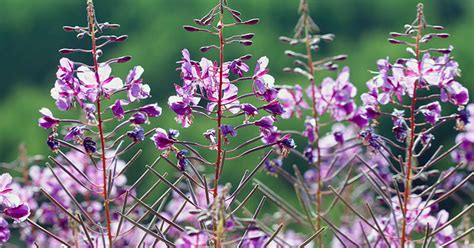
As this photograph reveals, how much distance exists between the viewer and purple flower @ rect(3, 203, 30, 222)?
82.0 inches

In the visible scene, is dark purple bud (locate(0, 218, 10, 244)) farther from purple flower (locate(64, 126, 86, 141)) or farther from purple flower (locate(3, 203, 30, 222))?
purple flower (locate(64, 126, 86, 141))

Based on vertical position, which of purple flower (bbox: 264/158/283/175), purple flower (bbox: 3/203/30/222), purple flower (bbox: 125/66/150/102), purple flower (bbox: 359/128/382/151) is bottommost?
purple flower (bbox: 264/158/283/175)

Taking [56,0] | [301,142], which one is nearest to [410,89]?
[301,142]

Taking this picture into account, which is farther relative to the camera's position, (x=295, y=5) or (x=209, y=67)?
(x=295, y=5)

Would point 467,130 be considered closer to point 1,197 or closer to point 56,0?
point 1,197

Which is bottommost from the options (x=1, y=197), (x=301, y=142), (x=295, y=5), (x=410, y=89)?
(x=301, y=142)

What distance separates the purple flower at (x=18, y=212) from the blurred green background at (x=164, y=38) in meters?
3.90

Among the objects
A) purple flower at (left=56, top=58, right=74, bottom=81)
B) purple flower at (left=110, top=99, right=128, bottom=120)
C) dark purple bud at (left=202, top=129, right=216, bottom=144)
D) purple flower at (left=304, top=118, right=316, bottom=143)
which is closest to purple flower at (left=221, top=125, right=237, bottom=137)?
dark purple bud at (left=202, top=129, right=216, bottom=144)

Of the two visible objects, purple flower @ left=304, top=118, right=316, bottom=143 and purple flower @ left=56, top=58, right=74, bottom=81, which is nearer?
purple flower @ left=56, top=58, right=74, bottom=81

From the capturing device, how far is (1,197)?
2094 mm

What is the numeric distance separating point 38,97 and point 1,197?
5632 millimetres

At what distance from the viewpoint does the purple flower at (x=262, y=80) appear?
2.03m

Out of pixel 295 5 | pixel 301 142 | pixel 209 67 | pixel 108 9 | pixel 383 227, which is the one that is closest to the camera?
pixel 209 67

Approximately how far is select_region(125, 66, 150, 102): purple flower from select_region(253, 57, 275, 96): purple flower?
9.9 inches
